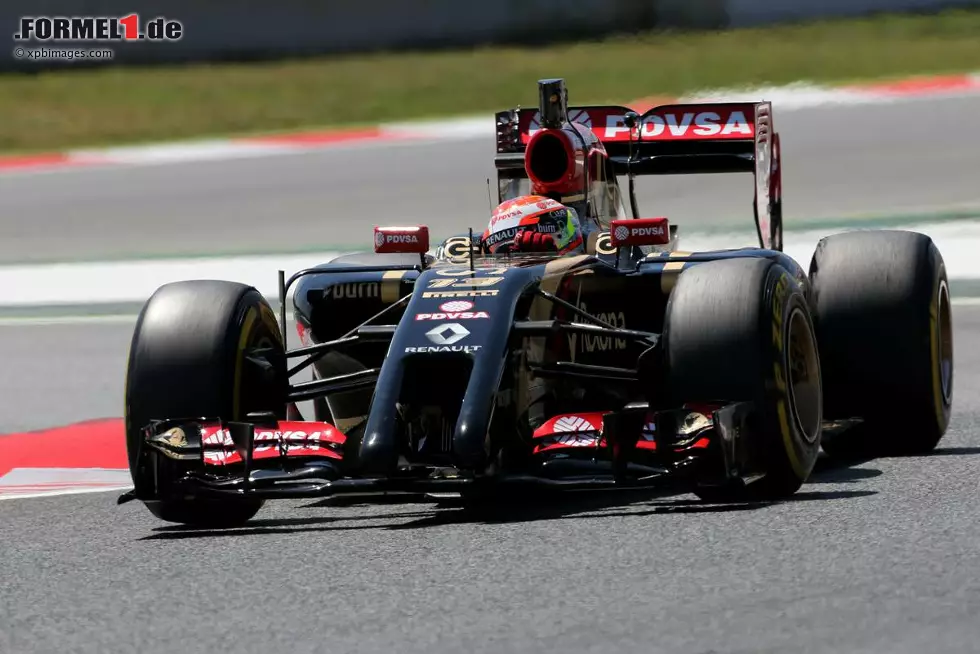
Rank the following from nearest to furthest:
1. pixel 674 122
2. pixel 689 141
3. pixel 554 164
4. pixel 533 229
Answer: pixel 533 229 → pixel 554 164 → pixel 689 141 → pixel 674 122

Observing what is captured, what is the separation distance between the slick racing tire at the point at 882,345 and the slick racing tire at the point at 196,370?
2.65 meters

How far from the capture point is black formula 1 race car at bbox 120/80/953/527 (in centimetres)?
698

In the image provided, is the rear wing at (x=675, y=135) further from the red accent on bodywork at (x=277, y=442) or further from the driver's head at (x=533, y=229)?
the red accent on bodywork at (x=277, y=442)

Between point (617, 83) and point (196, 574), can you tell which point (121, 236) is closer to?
point (617, 83)

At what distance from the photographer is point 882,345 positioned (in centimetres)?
866

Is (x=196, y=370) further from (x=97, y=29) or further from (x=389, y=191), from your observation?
Answer: (x=97, y=29)

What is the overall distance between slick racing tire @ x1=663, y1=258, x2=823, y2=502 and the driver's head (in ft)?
4.48

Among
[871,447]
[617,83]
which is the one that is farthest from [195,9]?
[871,447]

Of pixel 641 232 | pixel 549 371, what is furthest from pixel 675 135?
pixel 549 371

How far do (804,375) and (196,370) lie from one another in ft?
8.06

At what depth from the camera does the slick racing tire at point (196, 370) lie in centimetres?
750

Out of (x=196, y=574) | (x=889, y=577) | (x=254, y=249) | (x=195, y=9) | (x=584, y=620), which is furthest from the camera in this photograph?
(x=195, y=9)

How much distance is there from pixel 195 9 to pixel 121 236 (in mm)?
9028

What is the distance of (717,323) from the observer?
709 cm
